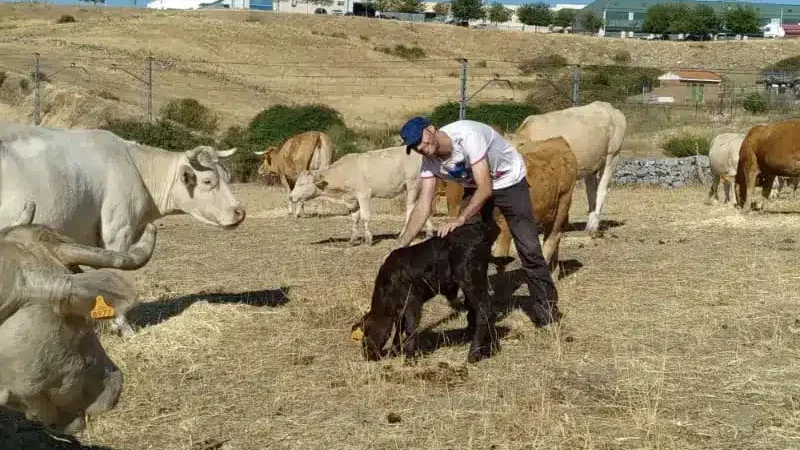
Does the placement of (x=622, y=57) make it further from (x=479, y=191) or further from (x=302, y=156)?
(x=479, y=191)

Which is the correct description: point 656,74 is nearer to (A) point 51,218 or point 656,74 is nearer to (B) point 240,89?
(B) point 240,89

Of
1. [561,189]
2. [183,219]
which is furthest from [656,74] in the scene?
[561,189]

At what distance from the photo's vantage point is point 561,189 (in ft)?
34.4

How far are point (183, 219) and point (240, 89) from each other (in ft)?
95.7

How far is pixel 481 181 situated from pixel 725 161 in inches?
483

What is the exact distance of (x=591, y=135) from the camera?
14922 millimetres

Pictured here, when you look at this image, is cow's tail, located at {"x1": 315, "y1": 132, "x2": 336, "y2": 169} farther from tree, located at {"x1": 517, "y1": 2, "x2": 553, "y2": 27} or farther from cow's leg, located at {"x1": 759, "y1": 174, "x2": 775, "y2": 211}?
tree, located at {"x1": 517, "y1": 2, "x2": 553, "y2": 27}

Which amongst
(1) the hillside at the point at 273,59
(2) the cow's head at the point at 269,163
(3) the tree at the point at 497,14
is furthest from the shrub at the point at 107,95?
(3) the tree at the point at 497,14

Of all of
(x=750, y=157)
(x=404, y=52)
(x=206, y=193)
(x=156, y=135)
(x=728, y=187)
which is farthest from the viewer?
(x=404, y=52)

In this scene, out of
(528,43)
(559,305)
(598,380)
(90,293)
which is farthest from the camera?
(528,43)

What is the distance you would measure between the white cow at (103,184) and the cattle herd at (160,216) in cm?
1

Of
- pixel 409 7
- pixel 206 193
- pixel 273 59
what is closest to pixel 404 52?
pixel 273 59

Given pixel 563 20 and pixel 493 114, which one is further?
pixel 563 20

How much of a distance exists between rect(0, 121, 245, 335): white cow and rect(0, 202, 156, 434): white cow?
3629mm
